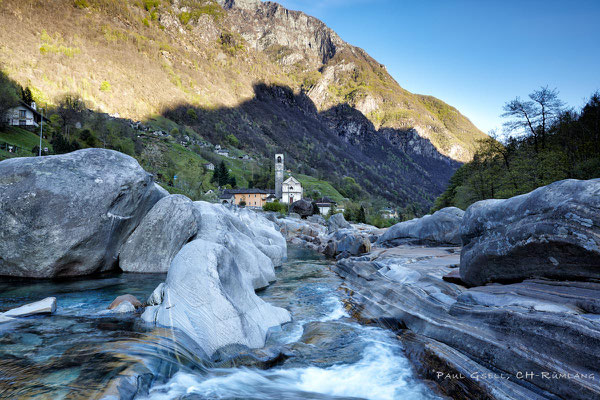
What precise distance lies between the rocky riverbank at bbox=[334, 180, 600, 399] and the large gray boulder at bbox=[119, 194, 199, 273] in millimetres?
7170

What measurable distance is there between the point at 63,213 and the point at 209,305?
6.92m

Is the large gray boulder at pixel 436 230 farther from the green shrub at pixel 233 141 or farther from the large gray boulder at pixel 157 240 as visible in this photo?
the green shrub at pixel 233 141

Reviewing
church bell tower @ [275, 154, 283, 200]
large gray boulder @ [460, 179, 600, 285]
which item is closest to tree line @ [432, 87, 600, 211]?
large gray boulder @ [460, 179, 600, 285]

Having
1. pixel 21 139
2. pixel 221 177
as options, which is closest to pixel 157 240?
pixel 21 139

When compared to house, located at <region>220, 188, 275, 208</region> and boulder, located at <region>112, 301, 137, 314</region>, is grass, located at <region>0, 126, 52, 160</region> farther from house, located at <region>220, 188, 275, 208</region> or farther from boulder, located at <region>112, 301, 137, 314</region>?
boulder, located at <region>112, 301, 137, 314</region>

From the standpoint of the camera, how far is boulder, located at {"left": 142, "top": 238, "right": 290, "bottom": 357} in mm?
4957

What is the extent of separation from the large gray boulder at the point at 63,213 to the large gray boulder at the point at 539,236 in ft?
34.7

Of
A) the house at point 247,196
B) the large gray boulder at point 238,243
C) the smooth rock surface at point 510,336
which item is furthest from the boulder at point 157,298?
the house at point 247,196

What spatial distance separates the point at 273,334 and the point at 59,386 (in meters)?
3.71

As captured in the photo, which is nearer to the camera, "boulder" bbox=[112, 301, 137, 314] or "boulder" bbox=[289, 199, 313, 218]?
"boulder" bbox=[112, 301, 137, 314]

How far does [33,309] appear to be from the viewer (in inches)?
230

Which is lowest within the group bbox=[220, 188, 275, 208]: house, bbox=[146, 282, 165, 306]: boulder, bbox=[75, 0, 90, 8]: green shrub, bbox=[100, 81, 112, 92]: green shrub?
bbox=[146, 282, 165, 306]: boulder

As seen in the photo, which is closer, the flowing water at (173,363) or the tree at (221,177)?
the flowing water at (173,363)

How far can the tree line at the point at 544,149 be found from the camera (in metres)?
25.3
